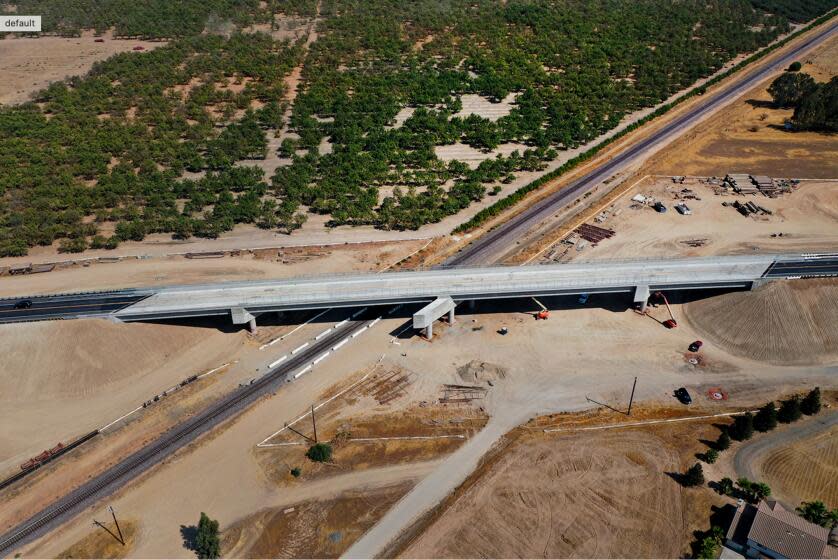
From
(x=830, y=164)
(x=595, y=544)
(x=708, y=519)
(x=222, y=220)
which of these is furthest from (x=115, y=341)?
(x=830, y=164)

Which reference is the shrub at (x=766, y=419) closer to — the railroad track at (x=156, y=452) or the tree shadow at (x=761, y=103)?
the railroad track at (x=156, y=452)

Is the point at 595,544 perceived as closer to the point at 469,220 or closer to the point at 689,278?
the point at 689,278

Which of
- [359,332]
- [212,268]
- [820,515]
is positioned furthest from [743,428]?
[212,268]

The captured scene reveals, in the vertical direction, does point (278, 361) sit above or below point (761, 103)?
below

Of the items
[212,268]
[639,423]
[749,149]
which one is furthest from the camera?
[749,149]

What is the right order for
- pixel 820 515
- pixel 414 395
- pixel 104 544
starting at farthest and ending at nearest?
pixel 414 395
pixel 104 544
pixel 820 515

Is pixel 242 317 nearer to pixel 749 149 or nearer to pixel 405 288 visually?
pixel 405 288

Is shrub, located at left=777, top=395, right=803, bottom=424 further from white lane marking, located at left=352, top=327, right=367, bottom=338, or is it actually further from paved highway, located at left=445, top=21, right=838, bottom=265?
white lane marking, located at left=352, top=327, right=367, bottom=338

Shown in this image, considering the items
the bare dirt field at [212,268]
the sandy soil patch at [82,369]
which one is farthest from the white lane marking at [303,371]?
the bare dirt field at [212,268]

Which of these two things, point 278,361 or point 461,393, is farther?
point 278,361
